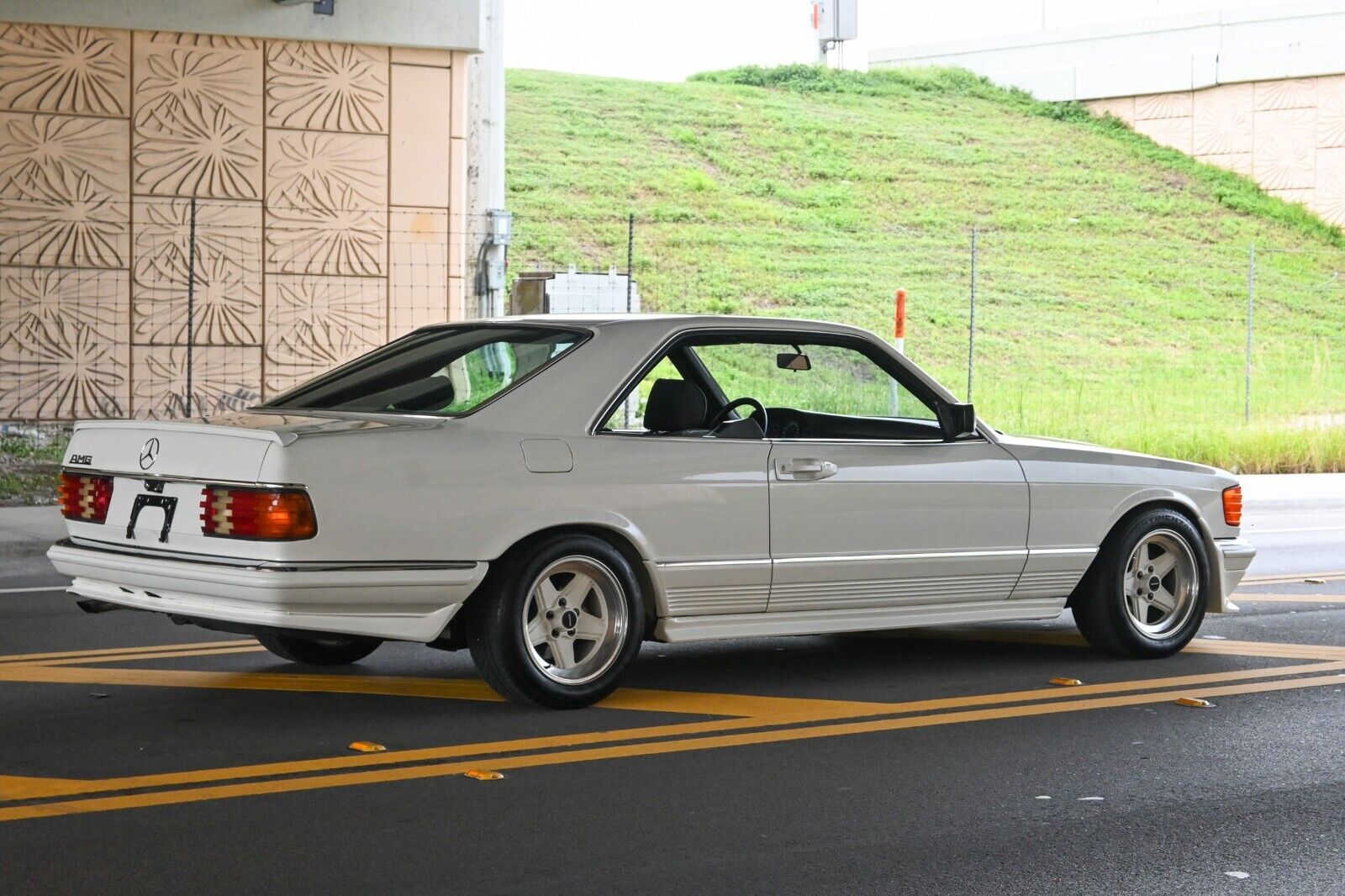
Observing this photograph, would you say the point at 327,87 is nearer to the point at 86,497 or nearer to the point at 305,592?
the point at 86,497

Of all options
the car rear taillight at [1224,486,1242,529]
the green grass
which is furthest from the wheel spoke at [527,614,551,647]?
the green grass

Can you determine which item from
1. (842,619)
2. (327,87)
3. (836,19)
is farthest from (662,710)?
(836,19)

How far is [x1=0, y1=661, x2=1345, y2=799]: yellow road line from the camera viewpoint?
5.36 meters

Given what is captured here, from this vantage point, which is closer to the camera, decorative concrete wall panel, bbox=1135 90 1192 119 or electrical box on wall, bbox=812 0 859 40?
decorative concrete wall panel, bbox=1135 90 1192 119

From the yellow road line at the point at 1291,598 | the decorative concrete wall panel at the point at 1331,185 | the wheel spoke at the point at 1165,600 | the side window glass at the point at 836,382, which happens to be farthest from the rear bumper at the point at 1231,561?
the decorative concrete wall panel at the point at 1331,185

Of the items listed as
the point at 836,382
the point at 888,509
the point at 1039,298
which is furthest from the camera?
the point at 1039,298

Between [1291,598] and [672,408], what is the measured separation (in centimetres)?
494

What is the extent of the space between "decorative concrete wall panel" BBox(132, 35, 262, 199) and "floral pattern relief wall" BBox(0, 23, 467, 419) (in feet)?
0.05

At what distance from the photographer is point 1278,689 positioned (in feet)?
23.7

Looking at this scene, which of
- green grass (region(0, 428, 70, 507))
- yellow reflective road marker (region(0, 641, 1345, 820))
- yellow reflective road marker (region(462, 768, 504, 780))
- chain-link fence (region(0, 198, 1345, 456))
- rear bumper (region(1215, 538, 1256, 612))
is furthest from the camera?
chain-link fence (region(0, 198, 1345, 456))

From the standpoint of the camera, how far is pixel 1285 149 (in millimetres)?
42125

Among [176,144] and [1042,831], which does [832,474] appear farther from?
[176,144]

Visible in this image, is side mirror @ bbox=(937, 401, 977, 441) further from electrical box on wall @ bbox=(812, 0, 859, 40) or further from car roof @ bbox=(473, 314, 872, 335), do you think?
electrical box on wall @ bbox=(812, 0, 859, 40)

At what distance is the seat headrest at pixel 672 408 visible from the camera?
680 centimetres
